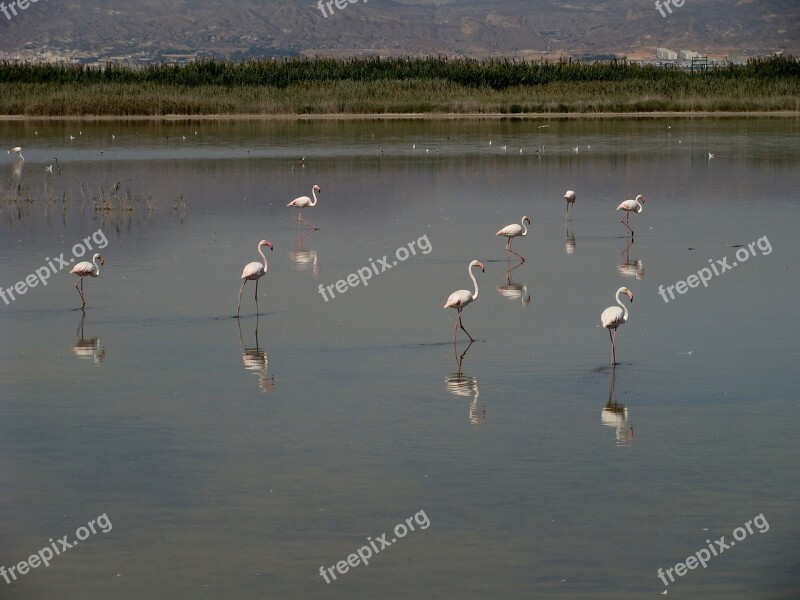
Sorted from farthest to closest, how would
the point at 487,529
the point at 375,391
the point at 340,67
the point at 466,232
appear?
the point at 340,67 < the point at 466,232 < the point at 375,391 < the point at 487,529

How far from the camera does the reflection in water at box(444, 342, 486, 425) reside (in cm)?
1116

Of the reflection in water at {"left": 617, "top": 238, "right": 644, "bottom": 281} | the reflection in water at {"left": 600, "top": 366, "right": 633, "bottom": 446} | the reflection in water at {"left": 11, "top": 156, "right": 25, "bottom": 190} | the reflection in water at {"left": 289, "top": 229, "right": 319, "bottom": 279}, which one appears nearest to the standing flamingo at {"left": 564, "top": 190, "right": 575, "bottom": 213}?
→ the reflection in water at {"left": 617, "top": 238, "right": 644, "bottom": 281}

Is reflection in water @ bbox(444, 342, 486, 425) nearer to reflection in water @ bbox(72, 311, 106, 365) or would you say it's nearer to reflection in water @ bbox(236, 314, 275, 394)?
reflection in water @ bbox(236, 314, 275, 394)

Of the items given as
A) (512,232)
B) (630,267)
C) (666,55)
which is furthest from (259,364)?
(666,55)

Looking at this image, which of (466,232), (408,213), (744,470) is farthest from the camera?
(408,213)

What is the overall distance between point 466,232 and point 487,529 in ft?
44.4

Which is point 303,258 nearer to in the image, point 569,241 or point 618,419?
point 569,241

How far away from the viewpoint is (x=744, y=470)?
973 cm

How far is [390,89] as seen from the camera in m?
59.7

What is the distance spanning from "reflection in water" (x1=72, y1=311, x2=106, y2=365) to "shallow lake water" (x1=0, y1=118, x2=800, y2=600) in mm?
50

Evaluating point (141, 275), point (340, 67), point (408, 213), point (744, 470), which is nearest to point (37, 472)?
point (744, 470)

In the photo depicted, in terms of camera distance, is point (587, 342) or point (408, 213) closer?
point (587, 342)

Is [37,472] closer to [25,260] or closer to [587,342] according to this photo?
[587,342]

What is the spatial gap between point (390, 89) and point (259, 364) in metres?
47.5
